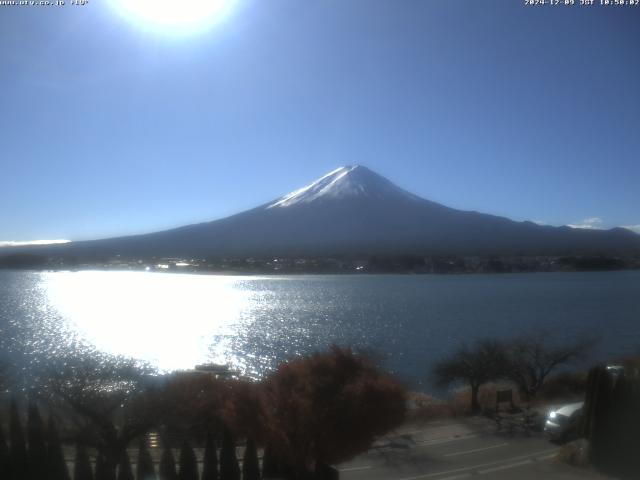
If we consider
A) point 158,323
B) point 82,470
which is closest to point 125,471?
point 82,470

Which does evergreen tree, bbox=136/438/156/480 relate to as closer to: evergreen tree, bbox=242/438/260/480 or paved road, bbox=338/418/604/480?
evergreen tree, bbox=242/438/260/480

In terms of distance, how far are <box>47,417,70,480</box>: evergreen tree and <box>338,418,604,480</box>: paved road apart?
110 inches

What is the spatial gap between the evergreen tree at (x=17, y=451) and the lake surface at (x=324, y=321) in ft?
26.8

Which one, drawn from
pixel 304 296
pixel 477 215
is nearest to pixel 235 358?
pixel 304 296

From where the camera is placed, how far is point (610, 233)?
66.2 metres

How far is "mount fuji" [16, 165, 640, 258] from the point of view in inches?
2362

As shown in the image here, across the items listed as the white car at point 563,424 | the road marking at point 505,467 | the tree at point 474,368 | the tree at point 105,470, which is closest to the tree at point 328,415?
the road marking at point 505,467

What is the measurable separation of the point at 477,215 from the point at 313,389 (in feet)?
220

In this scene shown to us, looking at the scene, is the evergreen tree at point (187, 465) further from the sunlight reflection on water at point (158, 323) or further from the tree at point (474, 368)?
the sunlight reflection on water at point (158, 323)

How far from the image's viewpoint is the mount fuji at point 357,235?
60.0 meters

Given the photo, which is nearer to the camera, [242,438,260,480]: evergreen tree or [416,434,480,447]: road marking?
[242,438,260,480]: evergreen tree

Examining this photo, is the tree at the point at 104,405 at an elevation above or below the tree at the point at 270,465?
above

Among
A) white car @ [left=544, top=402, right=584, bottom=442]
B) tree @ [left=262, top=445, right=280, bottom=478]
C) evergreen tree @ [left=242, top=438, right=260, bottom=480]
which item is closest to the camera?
evergreen tree @ [left=242, top=438, right=260, bottom=480]

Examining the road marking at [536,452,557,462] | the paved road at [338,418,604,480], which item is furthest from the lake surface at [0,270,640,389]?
the road marking at [536,452,557,462]
